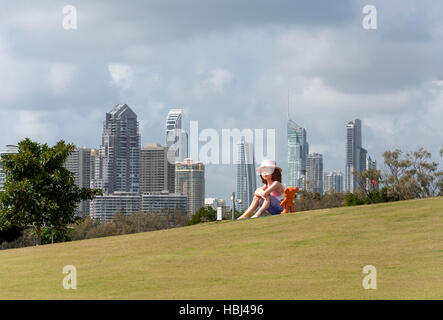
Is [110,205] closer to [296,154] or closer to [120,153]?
[120,153]

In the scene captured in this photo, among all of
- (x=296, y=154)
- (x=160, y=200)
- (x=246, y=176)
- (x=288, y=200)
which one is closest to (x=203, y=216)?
(x=246, y=176)

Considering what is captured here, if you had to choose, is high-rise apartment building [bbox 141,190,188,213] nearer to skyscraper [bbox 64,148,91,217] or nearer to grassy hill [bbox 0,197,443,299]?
skyscraper [bbox 64,148,91,217]

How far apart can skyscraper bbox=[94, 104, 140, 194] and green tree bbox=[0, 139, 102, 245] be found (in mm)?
86494

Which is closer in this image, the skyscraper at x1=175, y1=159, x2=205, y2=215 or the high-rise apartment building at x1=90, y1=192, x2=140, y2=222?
the high-rise apartment building at x1=90, y1=192, x2=140, y2=222

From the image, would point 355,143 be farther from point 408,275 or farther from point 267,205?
point 408,275

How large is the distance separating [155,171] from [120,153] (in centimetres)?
2996

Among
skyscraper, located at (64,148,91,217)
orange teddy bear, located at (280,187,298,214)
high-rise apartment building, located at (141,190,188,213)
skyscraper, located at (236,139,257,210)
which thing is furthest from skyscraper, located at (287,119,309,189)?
skyscraper, located at (64,148,91,217)

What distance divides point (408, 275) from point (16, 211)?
3038 centimetres

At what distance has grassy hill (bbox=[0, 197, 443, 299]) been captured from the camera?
18.4 metres

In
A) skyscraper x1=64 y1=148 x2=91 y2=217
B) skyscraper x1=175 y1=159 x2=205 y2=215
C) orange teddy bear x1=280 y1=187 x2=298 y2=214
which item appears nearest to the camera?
orange teddy bear x1=280 y1=187 x2=298 y2=214

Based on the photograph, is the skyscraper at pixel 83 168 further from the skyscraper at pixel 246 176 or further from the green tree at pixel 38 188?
the green tree at pixel 38 188

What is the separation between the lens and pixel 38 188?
→ 142 feet

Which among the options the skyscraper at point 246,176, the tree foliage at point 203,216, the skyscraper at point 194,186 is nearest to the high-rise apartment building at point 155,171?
the skyscraper at point 194,186
